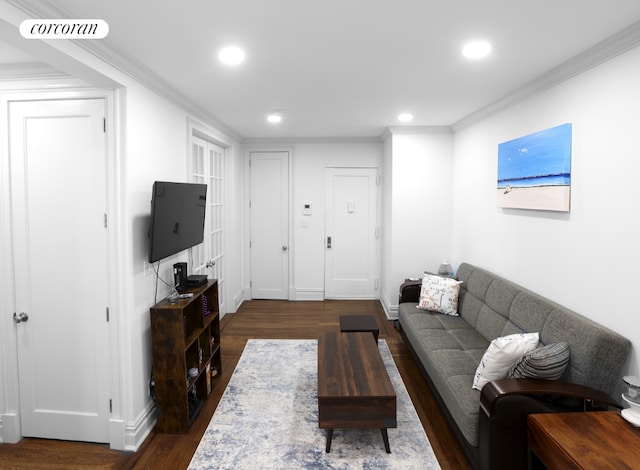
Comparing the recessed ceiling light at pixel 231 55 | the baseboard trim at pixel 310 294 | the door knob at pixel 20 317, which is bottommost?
the baseboard trim at pixel 310 294

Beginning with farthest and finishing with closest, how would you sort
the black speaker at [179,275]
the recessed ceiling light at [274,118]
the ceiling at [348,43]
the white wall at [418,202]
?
the white wall at [418,202] < the recessed ceiling light at [274,118] < the black speaker at [179,275] < the ceiling at [348,43]

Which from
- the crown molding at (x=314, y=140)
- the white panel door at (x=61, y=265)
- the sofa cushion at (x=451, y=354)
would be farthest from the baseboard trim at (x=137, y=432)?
the crown molding at (x=314, y=140)

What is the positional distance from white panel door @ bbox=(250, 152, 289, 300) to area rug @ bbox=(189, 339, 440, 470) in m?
2.51

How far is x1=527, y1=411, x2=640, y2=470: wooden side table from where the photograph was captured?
61.9 inches

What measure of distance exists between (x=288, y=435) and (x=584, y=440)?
1737 millimetres

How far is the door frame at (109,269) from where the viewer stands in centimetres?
242

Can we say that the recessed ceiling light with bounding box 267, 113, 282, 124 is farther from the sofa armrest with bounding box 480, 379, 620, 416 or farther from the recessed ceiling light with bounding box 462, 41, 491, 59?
the sofa armrest with bounding box 480, 379, 620, 416

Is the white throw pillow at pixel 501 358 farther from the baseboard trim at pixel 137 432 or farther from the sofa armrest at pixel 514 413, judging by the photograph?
the baseboard trim at pixel 137 432

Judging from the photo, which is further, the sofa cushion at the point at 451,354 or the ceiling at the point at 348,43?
the sofa cushion at the point at 451,354

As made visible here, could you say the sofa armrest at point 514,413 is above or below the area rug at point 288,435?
above

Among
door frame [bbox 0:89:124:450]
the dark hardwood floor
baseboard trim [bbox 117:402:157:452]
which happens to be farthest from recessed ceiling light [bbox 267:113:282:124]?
baseboard trim [bbox 117:402:157:452]

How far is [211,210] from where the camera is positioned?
4.55 m

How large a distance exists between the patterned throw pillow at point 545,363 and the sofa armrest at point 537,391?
0.15ft

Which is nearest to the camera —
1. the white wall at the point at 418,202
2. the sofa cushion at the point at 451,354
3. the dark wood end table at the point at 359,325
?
the sofa cushion at the point at 451,354
